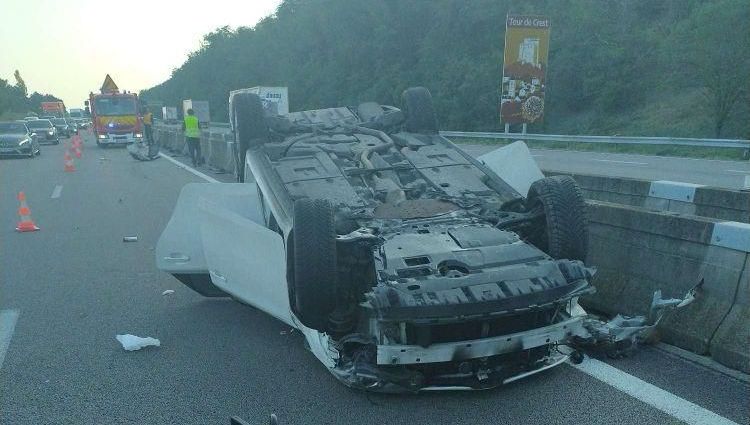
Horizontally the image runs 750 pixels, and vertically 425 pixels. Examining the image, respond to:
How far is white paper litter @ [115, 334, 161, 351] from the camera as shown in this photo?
4.40 meters

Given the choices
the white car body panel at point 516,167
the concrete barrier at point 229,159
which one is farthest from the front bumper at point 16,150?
the white car body panel at point 516,167

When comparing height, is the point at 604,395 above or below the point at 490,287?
below

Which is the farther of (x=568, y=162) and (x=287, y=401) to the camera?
(x=568, y=162)

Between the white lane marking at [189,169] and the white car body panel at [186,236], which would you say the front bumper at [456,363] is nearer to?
the white car body panel at [186,236]

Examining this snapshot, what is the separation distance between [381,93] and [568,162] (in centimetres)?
2894

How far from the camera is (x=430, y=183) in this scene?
531 cm

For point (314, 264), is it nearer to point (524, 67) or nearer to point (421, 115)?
point (421, 115)

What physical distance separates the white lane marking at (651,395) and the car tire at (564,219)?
73 cm

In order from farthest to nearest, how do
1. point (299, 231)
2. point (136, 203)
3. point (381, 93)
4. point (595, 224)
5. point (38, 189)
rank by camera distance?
point (381, 93) → point (38, 189) → point (136, 203) → point (595, 224) → point (299, 231)

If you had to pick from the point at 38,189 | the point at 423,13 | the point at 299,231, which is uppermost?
the point at 423,13

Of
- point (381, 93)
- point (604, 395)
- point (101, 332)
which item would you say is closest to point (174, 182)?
point (101, 332)

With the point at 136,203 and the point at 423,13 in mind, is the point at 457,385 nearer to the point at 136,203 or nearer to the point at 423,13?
the point at 136,203

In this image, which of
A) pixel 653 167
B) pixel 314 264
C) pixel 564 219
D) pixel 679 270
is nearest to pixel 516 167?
pixel 564 219

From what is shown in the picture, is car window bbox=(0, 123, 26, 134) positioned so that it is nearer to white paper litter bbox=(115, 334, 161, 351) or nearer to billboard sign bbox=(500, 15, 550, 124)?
billboard sign bbox=(500, 15, 550, 124)
